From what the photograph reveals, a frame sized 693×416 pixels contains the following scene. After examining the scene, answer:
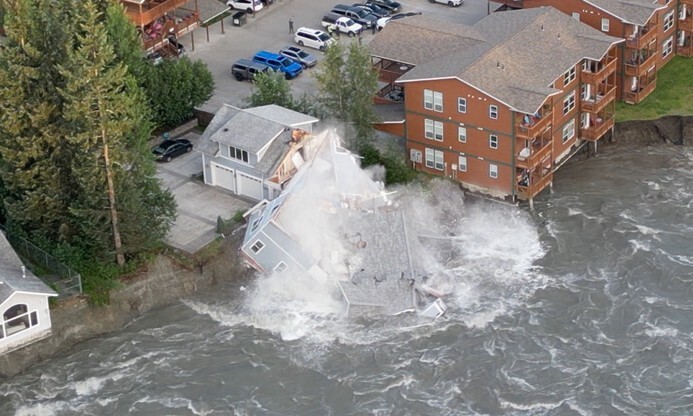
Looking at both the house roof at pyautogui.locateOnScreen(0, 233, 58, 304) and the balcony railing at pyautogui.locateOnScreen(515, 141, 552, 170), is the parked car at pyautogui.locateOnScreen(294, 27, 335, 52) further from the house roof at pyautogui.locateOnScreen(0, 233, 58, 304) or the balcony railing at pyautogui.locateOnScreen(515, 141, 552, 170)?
the house roof at pyautogui.locateOnScreen(0, 233, 58, 304)

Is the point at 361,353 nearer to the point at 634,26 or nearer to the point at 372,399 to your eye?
the point at 372,399

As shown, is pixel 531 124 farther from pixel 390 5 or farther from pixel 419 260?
pixel 390 5

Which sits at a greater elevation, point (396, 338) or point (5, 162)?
point (5, 162)

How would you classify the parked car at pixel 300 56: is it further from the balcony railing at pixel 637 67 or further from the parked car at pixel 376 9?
the balcony railing at pixel 637 67

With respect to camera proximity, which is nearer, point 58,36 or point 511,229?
point 58,36

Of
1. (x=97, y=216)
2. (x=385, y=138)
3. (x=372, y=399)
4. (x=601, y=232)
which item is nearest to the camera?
(x=372, y=399)

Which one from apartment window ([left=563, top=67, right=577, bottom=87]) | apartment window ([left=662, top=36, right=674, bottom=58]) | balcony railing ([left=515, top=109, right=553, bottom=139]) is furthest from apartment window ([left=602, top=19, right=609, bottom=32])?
balcony railing ([left=515, top=109, right=553, bottom=139])

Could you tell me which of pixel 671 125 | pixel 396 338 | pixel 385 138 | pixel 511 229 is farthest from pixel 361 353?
pixel 671 125

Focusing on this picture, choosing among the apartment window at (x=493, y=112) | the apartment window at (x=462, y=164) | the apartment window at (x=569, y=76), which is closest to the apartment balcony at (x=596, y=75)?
the apartment window at (x=569, y=76)
